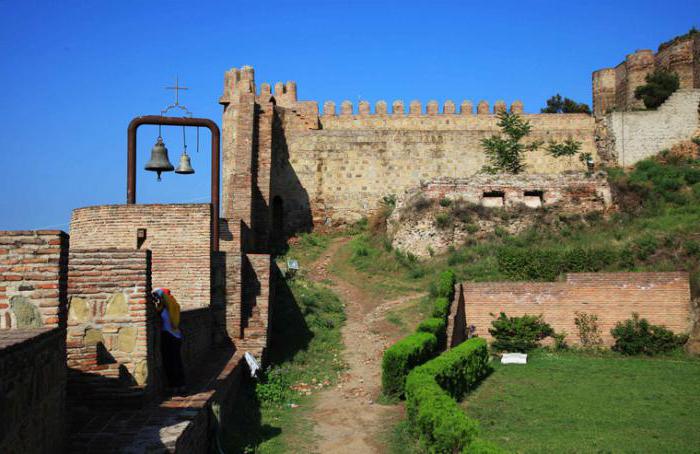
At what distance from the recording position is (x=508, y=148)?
25281 millimetres

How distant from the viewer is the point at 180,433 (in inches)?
215

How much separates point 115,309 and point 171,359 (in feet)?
3.44

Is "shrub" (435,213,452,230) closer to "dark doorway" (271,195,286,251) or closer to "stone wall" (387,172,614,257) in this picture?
"stone wall" (387,172,614,257)

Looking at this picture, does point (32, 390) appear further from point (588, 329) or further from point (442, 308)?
point (588, 329)

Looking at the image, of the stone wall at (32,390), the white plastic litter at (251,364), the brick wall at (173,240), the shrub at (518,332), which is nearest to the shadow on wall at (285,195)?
the shrub at (518,332)

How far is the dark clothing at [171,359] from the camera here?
737cm

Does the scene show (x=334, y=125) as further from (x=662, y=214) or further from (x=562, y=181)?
(x=662, y=214)

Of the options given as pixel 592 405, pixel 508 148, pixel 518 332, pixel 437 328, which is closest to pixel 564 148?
pixel 508 148

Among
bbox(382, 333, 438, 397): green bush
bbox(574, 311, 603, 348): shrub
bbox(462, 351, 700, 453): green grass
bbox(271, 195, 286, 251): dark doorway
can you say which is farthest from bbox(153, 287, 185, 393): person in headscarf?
bbox(271, 195, 286, 251): dark doorway


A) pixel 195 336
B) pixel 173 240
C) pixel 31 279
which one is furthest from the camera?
pixel 173 240

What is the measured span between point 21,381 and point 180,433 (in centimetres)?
160

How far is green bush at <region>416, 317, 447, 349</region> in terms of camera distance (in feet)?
40.3

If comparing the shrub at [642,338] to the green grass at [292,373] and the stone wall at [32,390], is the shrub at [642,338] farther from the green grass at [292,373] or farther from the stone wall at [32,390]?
the stone wall at [32,390]

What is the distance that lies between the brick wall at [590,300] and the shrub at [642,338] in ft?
0.66
